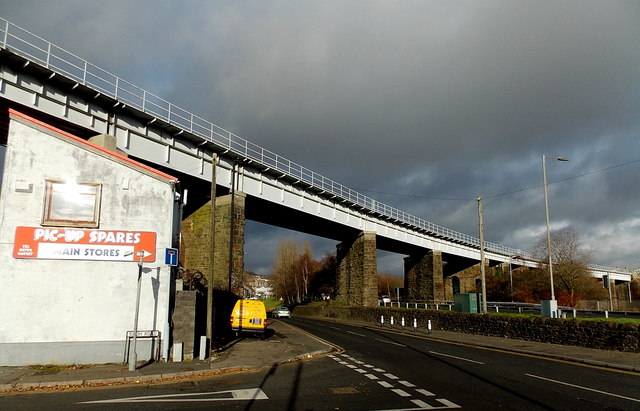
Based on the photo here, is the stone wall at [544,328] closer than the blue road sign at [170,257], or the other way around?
the blue road sign at [170,257]

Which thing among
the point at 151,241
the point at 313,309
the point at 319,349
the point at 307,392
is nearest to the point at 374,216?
the point at 313,309

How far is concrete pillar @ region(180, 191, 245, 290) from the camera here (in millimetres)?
30891

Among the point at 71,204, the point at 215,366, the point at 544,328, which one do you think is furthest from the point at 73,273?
the point at 544,328

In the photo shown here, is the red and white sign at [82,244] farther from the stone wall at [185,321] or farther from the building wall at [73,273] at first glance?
the stone wall at [185,321]

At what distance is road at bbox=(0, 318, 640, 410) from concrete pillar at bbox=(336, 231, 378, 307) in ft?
109

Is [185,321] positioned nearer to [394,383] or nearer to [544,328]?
[394,383]

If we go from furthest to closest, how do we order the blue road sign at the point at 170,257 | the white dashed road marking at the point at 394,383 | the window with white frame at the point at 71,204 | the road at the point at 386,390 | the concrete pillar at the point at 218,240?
the concrete pillar at the point at 218,240 → the blue road sign at the point at 170,257 → the window with white frame at the point at 71,204 → the road at the point at 386,390 → the white dashed road marking at the point at 394,383

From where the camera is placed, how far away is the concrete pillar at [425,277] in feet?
196

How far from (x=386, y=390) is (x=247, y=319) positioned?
15.2 metres

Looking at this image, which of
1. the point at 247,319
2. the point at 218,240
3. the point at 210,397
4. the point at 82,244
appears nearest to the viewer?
the point at 210,397

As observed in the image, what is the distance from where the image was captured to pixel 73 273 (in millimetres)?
14570

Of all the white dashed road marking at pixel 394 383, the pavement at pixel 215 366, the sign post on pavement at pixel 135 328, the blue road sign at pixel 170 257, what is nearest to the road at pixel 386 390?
the white dashed road marking at pixel 394 383

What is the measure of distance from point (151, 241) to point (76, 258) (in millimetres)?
2356

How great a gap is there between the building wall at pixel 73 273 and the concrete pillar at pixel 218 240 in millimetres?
15166
